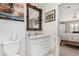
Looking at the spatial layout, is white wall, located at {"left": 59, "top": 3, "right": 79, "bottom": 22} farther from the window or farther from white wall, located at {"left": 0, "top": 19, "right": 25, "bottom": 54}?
white wall, located at {"left": 0, "top": 19, "right": 25, "bottom": 54}

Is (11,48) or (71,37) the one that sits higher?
(71,37)

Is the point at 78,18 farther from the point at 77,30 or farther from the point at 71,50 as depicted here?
the point at 71,50

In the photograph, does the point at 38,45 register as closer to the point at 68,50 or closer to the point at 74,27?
the point at 68,50

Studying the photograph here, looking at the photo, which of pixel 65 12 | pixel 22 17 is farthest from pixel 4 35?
pixel 65 12

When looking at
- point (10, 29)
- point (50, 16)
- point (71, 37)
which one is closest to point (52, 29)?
point (50, 16)

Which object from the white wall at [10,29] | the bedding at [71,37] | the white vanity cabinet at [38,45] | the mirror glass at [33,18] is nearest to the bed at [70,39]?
the bedding at [71,37]

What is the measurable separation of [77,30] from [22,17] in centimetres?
86

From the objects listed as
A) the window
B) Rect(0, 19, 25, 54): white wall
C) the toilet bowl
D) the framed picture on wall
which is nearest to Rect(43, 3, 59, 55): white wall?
the framed picture on wall

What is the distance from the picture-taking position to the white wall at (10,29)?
146 cm

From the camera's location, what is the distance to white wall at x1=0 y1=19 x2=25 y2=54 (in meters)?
1.46

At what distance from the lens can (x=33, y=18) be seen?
1549 millimetres

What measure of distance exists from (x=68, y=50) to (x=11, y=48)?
86 centimetres

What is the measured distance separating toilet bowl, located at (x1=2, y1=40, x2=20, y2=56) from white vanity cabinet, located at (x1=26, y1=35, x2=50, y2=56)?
18cm

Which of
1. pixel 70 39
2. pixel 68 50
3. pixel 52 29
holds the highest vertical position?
pixel 52 29
